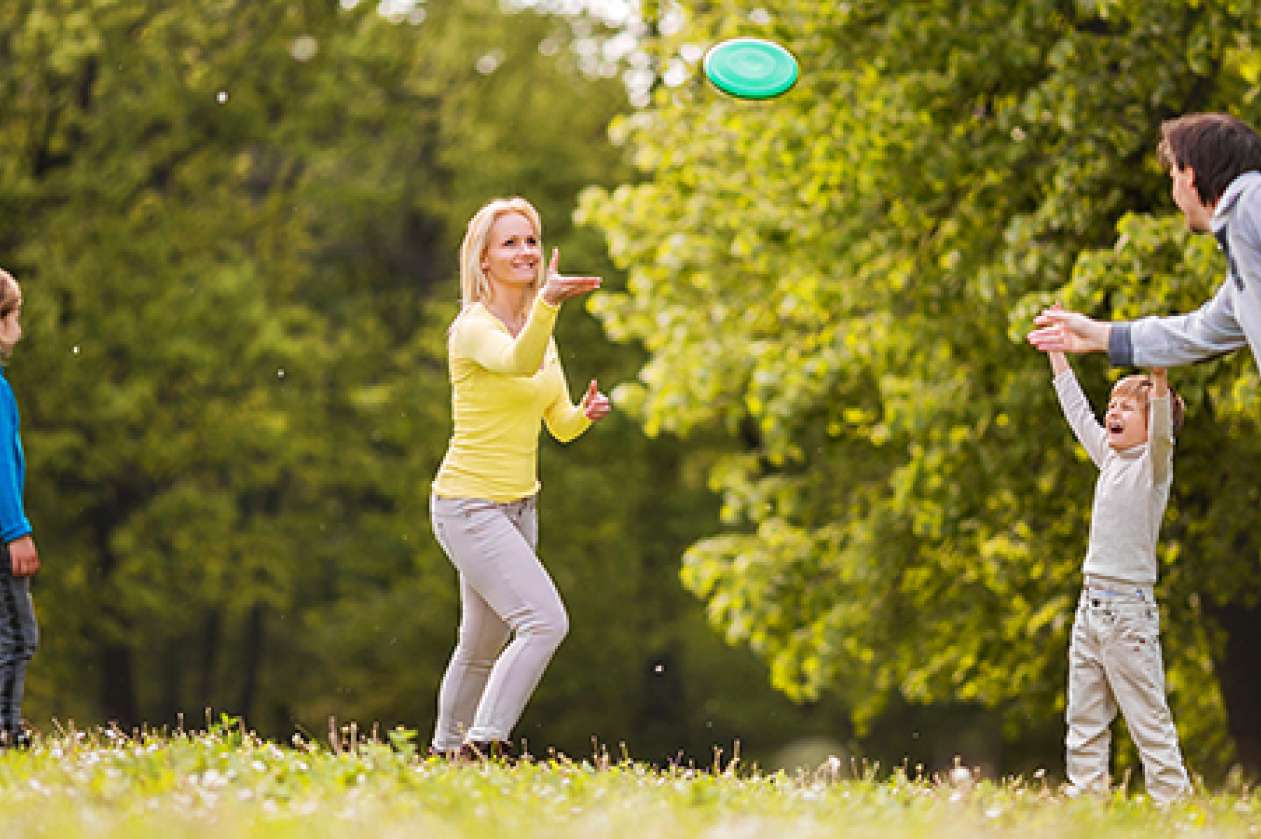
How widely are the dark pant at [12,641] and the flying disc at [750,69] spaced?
4.62 m

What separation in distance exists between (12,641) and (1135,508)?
4513 millimetres

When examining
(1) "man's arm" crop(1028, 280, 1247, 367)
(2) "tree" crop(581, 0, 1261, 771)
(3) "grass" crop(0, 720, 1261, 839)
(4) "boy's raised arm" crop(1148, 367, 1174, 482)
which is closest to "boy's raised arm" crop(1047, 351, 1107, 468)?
(4) "boy's raised arm" crop(1148, 367, 1174, 482)

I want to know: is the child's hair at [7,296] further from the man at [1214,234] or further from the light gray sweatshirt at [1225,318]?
the light gray sweatshirt at [1225,318]

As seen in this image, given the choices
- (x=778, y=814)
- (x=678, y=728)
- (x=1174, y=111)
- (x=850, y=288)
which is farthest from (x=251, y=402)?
(x=778, y=814)

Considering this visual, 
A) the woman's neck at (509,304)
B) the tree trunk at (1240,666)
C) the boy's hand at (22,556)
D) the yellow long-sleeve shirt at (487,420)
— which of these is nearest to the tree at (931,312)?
the tree trunk at (1240,666)

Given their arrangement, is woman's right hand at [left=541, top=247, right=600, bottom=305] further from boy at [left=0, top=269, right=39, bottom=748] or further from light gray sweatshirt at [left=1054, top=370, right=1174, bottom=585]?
light gray sweatshirt at [left=1054, top=370, right=1174, bottom=585]

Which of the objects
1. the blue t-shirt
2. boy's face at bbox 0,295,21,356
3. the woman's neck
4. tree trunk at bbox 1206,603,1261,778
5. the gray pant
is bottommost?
tree trunk at bbox 1206,603,1261,778

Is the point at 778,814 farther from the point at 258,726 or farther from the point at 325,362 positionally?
the point at 258,726

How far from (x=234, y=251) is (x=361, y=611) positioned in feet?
18.1

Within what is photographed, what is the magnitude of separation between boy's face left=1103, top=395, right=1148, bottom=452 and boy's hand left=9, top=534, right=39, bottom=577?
171 inches

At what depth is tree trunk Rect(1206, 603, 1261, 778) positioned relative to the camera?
12641 millimetres

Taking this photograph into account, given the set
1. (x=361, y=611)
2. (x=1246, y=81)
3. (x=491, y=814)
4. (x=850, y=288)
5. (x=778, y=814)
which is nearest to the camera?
(x=491, y=814)

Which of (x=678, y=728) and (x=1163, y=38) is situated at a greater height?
(x=1163, y=38)

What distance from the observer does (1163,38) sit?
438 inches
